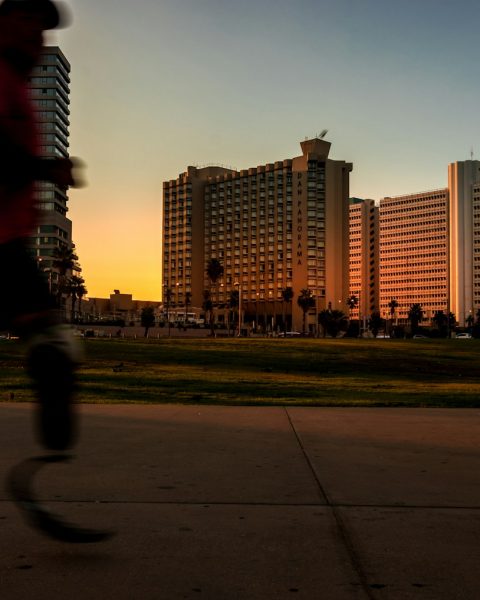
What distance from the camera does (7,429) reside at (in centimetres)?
838

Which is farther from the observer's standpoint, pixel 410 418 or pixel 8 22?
pixel 410 418

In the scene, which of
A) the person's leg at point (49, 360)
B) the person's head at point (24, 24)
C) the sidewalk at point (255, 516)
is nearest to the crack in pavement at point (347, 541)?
the sidewalk at point (255, 516)

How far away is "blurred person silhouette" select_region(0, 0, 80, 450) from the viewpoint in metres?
1.63

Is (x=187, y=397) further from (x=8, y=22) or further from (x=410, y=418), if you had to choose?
(x=8, y=22)

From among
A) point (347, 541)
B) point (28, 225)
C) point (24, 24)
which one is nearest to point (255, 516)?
point (347, 541)

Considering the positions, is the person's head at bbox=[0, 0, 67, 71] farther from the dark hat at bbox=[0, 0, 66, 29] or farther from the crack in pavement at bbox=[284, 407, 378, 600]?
the crack in pavement at bbox=[284, 407, 378, 600]

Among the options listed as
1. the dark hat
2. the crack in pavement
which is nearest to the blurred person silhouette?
the dark hat

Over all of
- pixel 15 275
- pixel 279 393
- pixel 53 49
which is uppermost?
pixel 53 49

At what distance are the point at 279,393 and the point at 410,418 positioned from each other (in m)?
5.33

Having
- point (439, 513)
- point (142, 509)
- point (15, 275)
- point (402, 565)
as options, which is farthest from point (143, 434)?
point (15, 275)

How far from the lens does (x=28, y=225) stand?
5.63ft

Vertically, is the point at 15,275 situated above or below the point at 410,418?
above

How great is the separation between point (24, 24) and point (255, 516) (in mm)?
3696

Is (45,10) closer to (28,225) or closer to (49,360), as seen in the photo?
(28,225)
